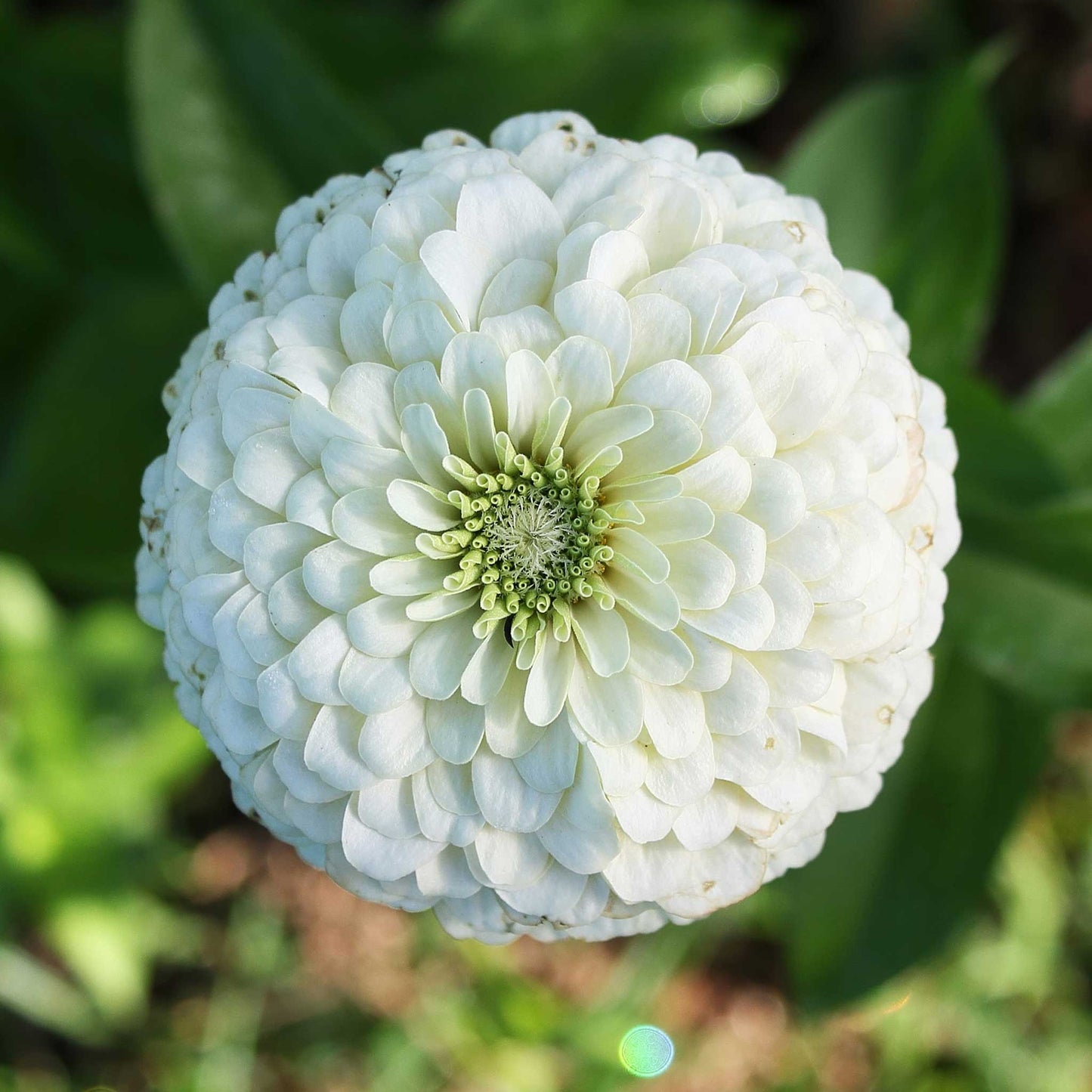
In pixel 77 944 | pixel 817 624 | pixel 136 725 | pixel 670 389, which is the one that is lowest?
pixel 77 944

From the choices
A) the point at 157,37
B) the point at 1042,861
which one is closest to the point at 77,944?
the point at 157,37

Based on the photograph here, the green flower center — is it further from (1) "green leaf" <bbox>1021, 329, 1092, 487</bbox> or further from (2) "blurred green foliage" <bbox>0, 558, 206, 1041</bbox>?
(2) "blurred green foliage" <bbox>0, 558, 206, 1041</bbox>

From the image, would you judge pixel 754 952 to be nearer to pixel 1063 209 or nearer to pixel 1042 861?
pixel 1042 861

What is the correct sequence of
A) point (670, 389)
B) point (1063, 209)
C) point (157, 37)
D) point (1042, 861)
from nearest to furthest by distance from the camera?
point (670, 389) < point (157, 37) < point (1042, 861) < point (1063, 209)

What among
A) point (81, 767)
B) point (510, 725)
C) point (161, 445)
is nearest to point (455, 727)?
point (510, 725)

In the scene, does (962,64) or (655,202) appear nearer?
(655,202)

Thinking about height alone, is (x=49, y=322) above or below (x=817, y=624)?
above

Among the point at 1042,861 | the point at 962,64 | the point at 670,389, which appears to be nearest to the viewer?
the point at 670,389
